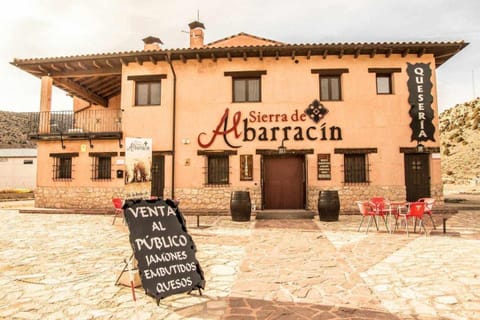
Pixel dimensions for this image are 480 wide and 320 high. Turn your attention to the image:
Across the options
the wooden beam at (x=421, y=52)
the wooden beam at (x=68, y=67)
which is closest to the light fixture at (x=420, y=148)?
the wooden beam at (x=421, y=52)

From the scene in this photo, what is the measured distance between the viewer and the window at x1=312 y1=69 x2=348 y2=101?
39.8 ft

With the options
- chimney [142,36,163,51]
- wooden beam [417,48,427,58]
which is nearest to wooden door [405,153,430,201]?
wooden beam [417,48,427,58]

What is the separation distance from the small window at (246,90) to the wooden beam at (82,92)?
A: 770 cm

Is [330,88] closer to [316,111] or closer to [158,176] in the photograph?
[316,111]

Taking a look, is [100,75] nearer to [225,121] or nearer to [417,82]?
[225,121]

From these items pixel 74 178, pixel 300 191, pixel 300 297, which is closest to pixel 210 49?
pixel 300 191

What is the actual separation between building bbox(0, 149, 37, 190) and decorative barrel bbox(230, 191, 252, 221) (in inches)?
900

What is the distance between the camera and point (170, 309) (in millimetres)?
3178

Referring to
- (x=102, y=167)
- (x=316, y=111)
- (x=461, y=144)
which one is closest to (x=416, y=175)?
(x=316, y=111)

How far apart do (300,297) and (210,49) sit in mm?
10335

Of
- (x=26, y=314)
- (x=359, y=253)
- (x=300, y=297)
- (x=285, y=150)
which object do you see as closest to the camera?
(x=26, y=314)

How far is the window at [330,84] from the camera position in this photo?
12.1 m

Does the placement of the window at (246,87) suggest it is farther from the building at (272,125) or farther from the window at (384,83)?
the window at (384,83)

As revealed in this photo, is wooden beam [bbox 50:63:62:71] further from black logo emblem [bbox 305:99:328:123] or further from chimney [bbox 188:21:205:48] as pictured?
black logo emblem [bbox 305:99:328:123]
